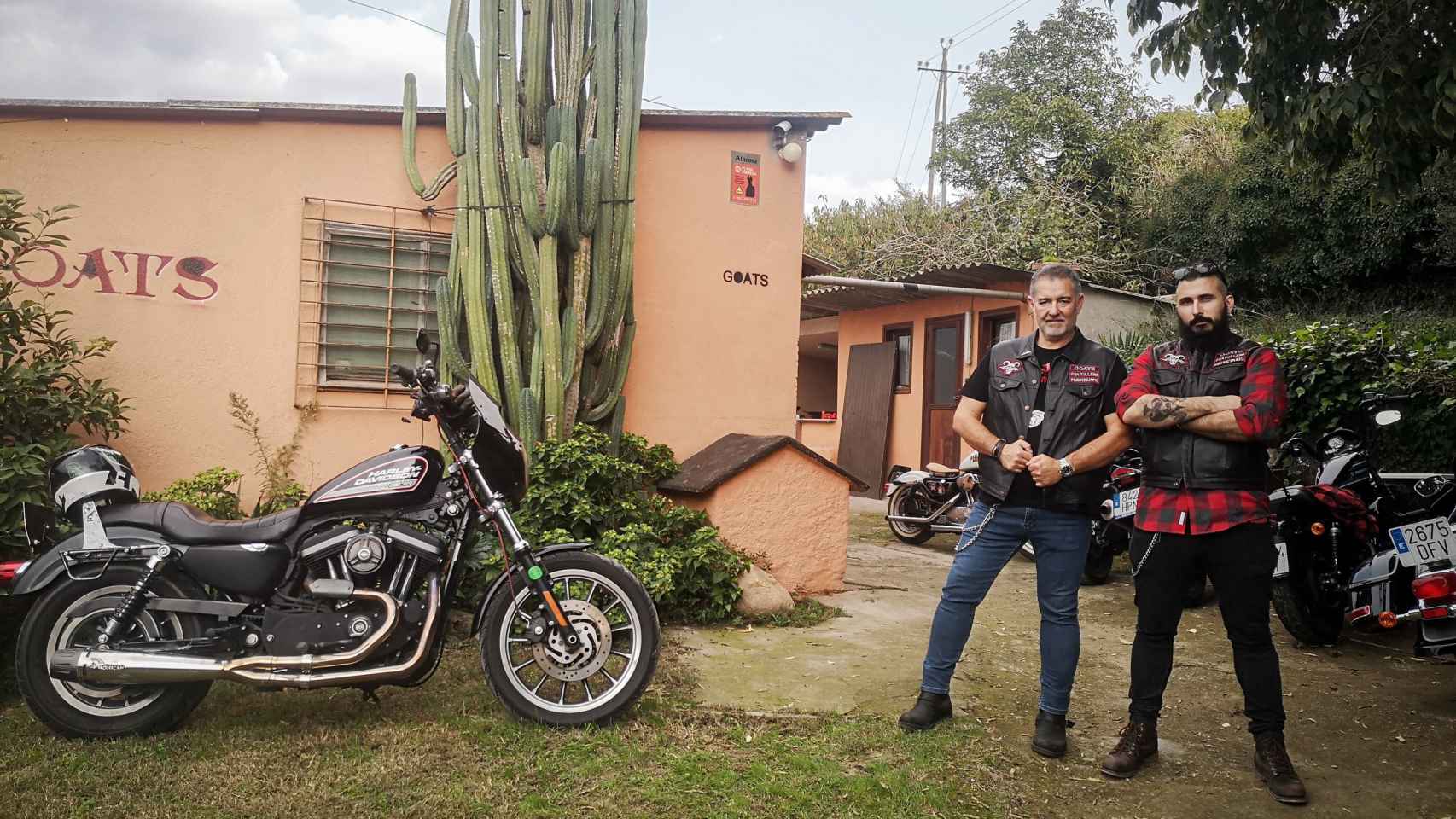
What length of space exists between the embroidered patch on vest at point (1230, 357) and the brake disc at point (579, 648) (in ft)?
7.70

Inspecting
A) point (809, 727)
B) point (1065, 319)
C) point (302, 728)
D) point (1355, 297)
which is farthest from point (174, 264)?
point (1355, 297)

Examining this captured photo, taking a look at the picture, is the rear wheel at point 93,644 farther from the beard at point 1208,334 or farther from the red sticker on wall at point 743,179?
the red sticker on wall at point 743,179

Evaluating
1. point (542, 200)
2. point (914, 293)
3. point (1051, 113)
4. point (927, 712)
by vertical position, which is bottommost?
point (927, 712)

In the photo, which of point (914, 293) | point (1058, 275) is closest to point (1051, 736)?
point (1058, 275)

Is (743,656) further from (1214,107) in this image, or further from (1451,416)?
(1451,416)

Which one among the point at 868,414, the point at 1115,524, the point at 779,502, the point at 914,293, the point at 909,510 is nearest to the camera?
the point at 779,502

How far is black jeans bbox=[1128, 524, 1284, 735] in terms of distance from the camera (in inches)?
128

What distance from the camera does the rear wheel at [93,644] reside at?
3.44 meters

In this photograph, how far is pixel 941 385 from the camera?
39.2 feet

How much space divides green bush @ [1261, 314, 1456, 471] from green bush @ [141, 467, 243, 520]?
6.65 metres

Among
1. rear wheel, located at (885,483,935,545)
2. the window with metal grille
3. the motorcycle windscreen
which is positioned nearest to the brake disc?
the motorcycle windscreen

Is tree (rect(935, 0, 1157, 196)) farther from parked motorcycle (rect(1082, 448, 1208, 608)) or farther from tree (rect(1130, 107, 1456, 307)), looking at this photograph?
parked motorcycle (rect(1082, 448, 1208, 608))

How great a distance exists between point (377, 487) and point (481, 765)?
1.07 metres

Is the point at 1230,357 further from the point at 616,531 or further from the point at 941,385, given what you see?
the point at 941,385
